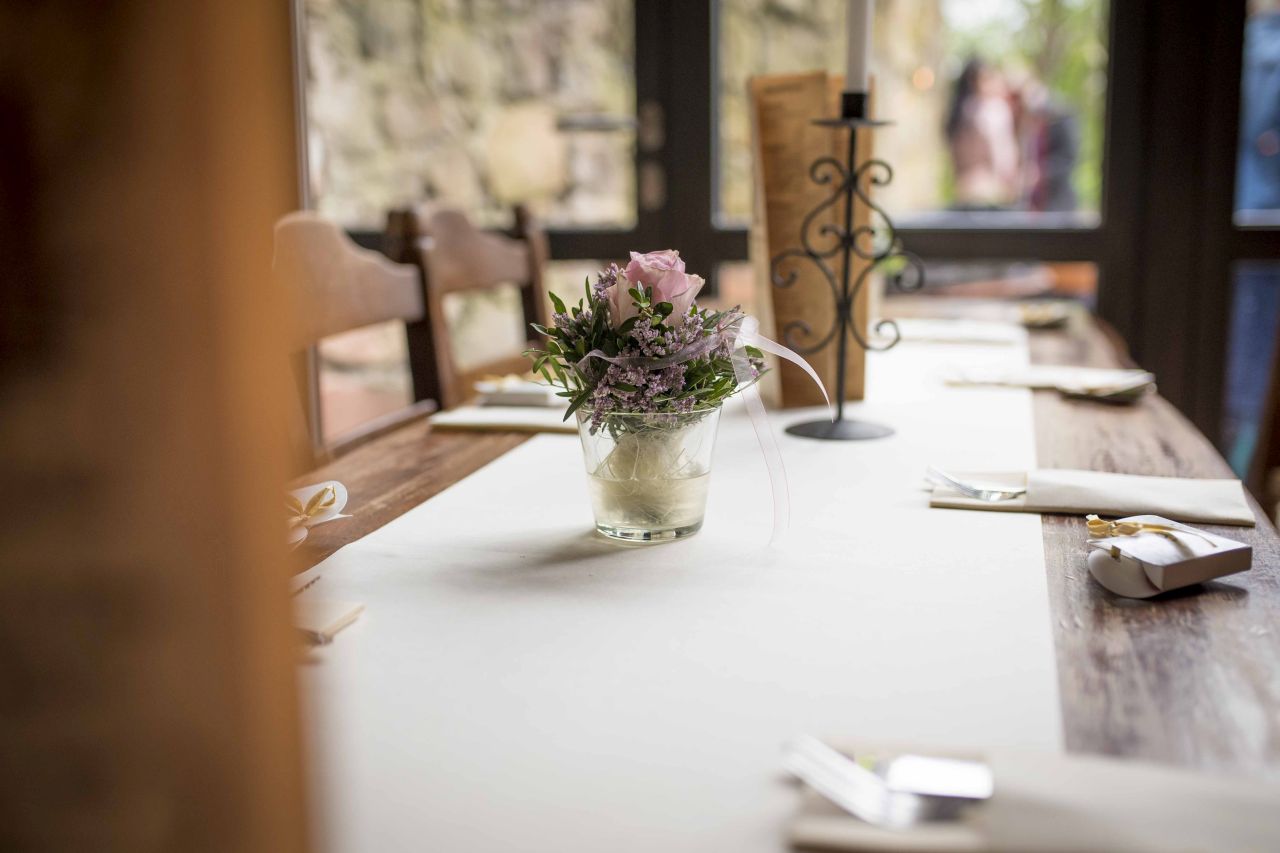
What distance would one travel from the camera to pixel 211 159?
30cm

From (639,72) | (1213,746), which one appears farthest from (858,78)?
(639,72)

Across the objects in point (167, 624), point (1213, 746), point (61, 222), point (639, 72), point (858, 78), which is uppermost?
point (639, 72)

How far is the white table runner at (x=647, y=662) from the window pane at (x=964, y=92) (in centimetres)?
210

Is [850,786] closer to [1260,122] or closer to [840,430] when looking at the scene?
[840,430]

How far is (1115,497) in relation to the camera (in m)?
1.03

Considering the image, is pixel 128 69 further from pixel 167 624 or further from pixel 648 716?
pixel 648 716

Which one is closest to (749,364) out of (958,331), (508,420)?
(508,420)

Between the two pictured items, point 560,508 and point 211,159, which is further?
point 560,508

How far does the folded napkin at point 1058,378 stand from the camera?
1561 millimetres

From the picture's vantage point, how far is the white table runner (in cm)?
53

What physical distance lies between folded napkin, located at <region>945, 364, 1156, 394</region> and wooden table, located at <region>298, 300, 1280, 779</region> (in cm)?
23

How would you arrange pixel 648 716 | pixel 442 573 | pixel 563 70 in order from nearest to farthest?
pixel 648 716 < pixel 442 573 < pixel 563 70

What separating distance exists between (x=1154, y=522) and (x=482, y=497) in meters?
0.58

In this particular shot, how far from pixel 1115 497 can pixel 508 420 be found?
0.70 m
